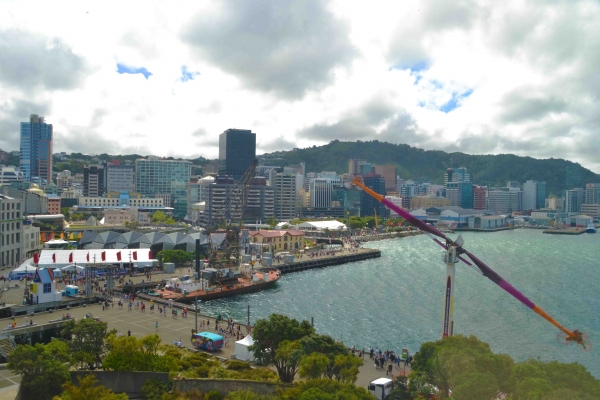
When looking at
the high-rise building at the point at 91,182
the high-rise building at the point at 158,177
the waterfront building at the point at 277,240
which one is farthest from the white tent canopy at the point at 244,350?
the high-rise building at the point at 91,182

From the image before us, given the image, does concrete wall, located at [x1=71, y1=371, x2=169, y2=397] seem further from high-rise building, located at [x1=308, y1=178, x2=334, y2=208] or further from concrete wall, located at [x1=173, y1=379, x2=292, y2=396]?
high-rise building, located at [x1=308, y1=178, x2=334, y2=208]

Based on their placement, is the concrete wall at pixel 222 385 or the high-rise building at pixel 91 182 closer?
the concrete wall at pixel 222 385

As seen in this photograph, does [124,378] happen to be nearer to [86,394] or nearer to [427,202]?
[86,394]

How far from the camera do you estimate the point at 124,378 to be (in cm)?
1692

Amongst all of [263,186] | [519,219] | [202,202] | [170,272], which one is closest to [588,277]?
[170,272]

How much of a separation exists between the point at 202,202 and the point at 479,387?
392 feet

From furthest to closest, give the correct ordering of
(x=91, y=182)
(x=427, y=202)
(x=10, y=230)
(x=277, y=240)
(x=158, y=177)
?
1. (x=427, y=202)
2. (x=158, y=177)
3. (x=91, y=182)
4. (x=277, y=240)
5. (x=10, y=230)

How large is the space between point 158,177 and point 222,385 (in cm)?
14504

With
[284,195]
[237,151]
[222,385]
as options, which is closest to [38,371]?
[222,385]

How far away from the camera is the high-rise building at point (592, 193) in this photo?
17325 cm

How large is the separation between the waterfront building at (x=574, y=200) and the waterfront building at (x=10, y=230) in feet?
586

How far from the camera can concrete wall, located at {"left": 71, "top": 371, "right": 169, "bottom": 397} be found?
1678 centimetres

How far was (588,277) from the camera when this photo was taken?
51.2 meters

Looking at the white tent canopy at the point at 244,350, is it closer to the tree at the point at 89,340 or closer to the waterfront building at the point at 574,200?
the tree at the point at 89,340
